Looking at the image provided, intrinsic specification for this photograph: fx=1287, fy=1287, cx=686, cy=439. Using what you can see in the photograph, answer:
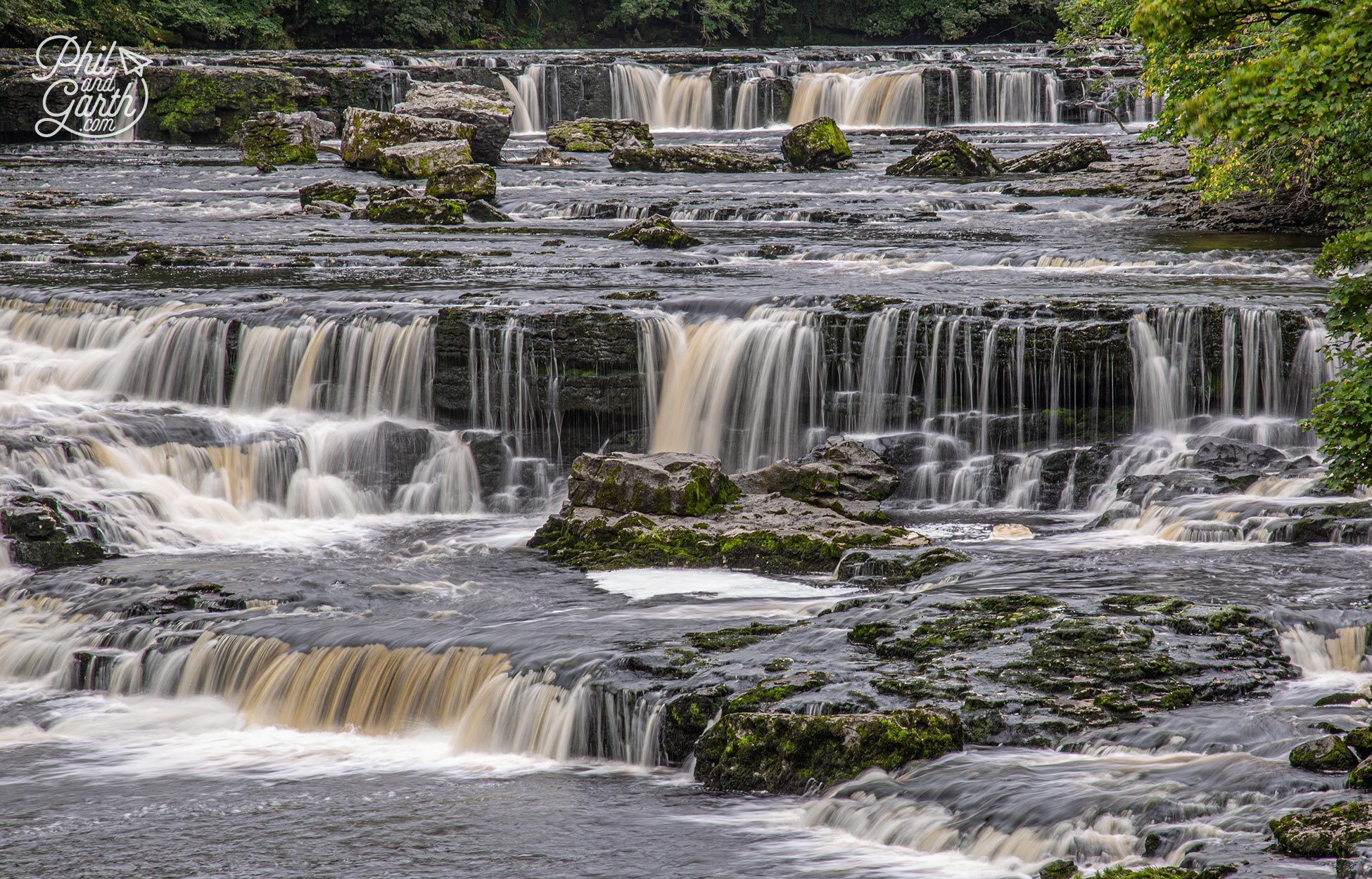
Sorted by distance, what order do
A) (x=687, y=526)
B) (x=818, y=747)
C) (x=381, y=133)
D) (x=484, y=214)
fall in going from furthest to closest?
(x=381, y=133) < (x=484, y=214) < (x=687, y=526) < (x=818, y=747)

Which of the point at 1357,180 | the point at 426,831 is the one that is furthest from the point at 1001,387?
the point at 426,831

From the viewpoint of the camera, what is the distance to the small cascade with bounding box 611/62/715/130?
143ft

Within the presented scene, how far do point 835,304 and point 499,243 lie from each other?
8676 mm

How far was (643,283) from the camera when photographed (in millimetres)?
17812

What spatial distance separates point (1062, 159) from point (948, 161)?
8.49 ft

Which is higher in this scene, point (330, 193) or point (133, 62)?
point (133, 62)

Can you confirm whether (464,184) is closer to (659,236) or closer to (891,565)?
(659,236)

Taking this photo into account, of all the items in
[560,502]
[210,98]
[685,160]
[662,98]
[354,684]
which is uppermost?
[662,98]

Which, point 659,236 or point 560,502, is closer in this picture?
point 560,502

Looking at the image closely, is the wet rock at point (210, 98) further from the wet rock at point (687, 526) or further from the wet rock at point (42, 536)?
the wet rock at point (687, 526)

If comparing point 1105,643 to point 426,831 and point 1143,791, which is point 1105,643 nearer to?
point 1143,791

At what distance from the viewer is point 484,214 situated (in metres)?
25.9

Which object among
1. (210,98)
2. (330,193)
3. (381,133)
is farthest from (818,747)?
(210,98)

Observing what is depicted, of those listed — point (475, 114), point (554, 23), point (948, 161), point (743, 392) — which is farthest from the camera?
point (554, 23)
